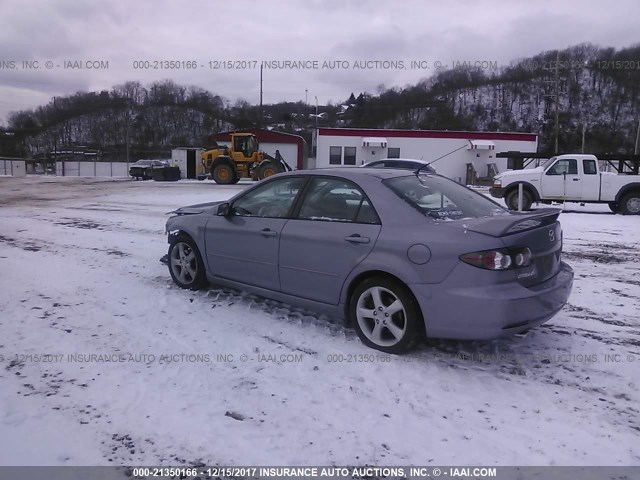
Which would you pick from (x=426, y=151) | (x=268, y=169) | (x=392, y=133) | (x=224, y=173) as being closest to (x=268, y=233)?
(x=268, y=169)

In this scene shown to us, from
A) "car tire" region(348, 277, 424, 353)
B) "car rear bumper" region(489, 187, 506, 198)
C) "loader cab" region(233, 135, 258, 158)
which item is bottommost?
"car tire" region(348, 277, 424, 353)

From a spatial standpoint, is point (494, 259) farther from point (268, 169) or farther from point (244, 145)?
point (244, 145)

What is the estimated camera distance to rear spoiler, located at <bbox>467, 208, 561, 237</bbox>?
11.8ft

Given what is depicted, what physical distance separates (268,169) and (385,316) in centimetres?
2433

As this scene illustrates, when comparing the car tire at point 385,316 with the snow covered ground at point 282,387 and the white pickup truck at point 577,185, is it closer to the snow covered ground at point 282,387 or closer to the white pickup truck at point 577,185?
the snow covered ground at point 282,387

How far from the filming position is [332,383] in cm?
351

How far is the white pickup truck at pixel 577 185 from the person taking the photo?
14.4m

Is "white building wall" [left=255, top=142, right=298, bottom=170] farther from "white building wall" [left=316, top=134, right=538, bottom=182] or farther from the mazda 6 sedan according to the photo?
the mazda 6 sedan

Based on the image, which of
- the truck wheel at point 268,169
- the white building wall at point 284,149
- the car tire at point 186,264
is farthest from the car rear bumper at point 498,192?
the white building wall at point 284,149

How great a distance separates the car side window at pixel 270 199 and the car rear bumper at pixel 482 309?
1.61 m

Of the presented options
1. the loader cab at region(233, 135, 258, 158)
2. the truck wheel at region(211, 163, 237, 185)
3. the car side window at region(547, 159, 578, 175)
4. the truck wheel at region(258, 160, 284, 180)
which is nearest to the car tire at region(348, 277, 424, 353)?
the car side window at region(547, 159, 578, 175)

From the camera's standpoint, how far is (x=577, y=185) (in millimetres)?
14945

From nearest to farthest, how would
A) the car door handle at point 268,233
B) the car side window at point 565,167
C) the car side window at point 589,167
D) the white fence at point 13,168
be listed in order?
the car door handle at point 268,233 < the car side window at point 589,167 < the car side window at point 565,167 < the white fence at point 13,168

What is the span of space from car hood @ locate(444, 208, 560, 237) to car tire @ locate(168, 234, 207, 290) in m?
2.90
